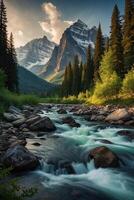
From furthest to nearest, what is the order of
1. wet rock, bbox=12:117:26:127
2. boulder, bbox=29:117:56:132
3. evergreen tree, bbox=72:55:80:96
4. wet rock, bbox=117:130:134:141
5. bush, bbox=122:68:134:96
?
evergreen tree, bbox=72:55:80:96 → bush, bbox=122:68:134:96 → wet rock, bbox=12:117:26:127 → boulder, bbox=29:117:56:132 → wet rock, bbox=117:130:134:141

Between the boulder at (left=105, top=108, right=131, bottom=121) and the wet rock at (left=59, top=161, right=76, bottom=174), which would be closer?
Answer: the wet rock at (left=59, top=161, right=76, bottom=174)

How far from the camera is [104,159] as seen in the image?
1336cm

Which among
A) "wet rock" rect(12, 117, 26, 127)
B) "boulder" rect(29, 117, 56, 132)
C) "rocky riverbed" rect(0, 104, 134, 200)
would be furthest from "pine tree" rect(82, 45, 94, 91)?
"boulder" rect(29, 117, 56, 132)

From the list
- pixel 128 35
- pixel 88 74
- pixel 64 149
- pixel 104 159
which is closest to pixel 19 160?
pixel 104 159

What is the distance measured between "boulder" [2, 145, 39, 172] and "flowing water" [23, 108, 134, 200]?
43 centimetres

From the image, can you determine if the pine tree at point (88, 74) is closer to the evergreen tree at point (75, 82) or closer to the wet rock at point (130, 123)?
the evergreen tree at point (75, 82)

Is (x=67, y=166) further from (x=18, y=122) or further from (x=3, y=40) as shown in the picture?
(x=3, y=40)

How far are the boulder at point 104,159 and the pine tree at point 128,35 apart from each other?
3722 cm

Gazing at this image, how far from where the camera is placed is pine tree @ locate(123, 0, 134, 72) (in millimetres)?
48638

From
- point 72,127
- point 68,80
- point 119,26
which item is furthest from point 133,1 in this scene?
point 68,80

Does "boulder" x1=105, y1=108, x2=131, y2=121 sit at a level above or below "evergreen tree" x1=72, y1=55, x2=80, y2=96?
below

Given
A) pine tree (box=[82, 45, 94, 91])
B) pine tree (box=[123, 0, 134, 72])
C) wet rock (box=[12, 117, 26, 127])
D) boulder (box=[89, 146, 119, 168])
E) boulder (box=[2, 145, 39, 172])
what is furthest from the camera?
pine tree (box=[82, 45, 94, 91])

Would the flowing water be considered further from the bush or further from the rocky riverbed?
the bush

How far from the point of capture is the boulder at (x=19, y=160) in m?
12.2
